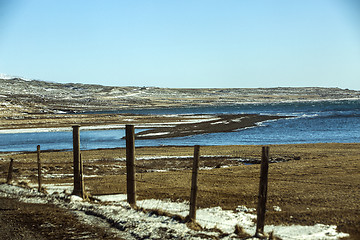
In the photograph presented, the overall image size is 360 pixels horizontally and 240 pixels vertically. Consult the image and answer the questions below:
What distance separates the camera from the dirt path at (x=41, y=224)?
32.8 ft

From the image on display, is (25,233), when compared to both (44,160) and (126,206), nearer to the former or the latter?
(126,206)

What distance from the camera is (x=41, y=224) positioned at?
10945 mm

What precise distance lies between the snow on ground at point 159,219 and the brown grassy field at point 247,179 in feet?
1.68

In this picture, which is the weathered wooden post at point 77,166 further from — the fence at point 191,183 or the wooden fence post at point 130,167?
the wooden fence post at point 130,167

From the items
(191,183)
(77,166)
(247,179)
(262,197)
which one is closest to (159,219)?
(191,183)

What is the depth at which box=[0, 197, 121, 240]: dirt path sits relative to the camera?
32.8 ft

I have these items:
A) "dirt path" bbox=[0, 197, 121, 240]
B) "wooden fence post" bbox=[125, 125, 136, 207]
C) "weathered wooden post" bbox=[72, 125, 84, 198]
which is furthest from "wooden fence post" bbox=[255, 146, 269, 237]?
"weathered wooden post" bbox=[72, 125, 84, 198]

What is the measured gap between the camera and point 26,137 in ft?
135

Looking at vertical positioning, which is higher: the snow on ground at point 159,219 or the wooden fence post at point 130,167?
the wooden fence post at point 130,167

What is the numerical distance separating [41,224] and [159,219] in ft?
9.76

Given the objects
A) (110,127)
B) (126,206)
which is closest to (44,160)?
(126,206)

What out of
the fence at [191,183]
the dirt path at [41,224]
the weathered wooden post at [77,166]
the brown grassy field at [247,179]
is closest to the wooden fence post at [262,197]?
the fence at [191,183]

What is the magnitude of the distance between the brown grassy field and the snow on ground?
51cm

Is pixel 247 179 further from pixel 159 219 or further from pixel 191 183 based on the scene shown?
pixel 159 219
